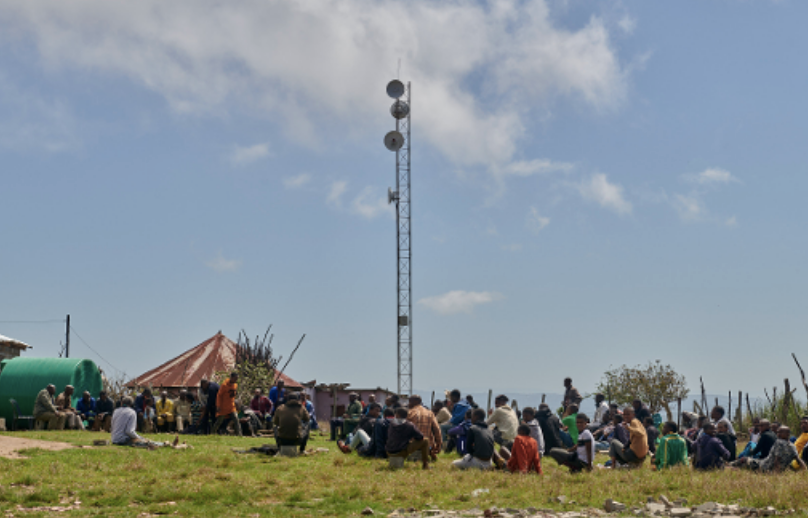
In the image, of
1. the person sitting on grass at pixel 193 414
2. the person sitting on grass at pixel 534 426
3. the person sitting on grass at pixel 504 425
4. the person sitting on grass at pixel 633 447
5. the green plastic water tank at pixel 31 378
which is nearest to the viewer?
the person sitting on grass at pixel 633 447

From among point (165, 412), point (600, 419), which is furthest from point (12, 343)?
point (600, 419)

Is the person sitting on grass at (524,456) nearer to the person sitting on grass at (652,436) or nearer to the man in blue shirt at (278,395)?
the person sitting on grass at (652,436)

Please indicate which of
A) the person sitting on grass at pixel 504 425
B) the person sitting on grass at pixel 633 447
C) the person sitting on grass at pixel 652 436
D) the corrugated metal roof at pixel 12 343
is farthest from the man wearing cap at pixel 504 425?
the corrugated metal roof at pixel 12 343

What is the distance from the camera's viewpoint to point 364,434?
1714 cm

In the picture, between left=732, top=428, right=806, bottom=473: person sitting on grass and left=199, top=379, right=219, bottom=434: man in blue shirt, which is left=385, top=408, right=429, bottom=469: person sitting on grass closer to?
left=732, top=428, right=806, bottom=473: person sitting on grass

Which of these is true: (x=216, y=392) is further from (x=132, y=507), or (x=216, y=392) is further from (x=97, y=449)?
(x=132, y=507)

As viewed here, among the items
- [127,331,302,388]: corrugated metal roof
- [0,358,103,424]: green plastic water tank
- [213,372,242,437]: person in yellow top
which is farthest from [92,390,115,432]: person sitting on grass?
[127,331,302,388]: corrugated metal roof

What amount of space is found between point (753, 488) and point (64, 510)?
9.71m

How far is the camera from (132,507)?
34.9 ft

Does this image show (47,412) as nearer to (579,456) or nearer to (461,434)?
(461,434)

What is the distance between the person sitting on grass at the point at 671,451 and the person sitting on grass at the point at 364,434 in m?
5.88

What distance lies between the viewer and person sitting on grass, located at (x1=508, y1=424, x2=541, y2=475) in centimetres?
1417

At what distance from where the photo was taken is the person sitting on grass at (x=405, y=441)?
1512 centimetres

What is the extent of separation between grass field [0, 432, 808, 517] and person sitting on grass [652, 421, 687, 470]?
1035mm
